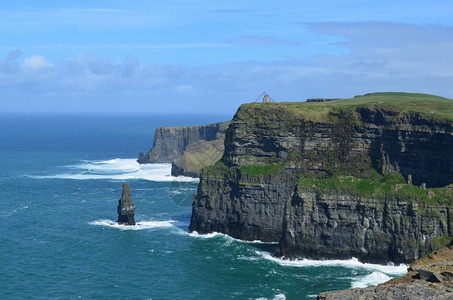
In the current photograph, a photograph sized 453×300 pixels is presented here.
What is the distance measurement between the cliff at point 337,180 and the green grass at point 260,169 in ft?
0.58

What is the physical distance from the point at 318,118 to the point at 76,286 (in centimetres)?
5385

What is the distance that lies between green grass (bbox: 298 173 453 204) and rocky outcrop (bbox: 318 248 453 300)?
60.9 meters

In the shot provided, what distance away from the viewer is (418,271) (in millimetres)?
34906

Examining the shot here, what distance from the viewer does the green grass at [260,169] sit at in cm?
11100

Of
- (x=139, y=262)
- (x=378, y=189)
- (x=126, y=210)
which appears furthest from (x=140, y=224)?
(x=378, y=189)

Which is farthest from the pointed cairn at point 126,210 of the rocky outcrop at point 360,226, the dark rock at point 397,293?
the dark rock at point 397,293

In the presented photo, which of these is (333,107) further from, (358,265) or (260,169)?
(358,265)

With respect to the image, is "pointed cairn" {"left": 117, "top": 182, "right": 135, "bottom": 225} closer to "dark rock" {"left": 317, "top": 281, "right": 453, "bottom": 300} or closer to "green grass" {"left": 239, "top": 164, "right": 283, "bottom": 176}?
"green grass" {"left": 239, "top": 164, "right": 283, "bottom": 176}

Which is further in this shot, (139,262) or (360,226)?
(360,226)

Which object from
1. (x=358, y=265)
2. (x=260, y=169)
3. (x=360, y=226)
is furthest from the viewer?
(x=260, y=169)

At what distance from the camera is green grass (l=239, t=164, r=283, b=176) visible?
111000 mm

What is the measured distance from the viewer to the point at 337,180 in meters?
102

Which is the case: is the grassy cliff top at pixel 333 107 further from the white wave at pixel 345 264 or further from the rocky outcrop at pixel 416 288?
the rocky outcrop at pixel 416 288

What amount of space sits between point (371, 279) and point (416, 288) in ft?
184
